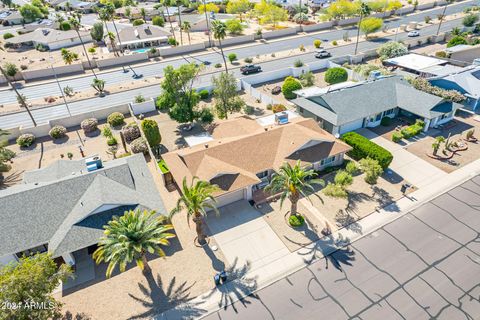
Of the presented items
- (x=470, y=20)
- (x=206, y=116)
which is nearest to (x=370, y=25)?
(x=470, y=20)

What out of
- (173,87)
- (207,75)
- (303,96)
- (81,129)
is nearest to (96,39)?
(207,75)

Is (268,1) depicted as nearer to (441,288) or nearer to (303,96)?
(303,96)

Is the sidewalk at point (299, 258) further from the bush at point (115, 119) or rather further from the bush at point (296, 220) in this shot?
the bush at point (115, 119)

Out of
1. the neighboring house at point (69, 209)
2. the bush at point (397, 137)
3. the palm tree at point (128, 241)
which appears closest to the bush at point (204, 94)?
the neighboring house at point (69, 209)

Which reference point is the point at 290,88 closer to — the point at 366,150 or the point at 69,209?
the point at 366,150

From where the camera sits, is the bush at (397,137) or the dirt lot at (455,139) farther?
the bush at (397,137)

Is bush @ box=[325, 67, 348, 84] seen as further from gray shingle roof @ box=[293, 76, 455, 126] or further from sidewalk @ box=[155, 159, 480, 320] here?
sidewalk @ box=[155, 159, 480, 320]
